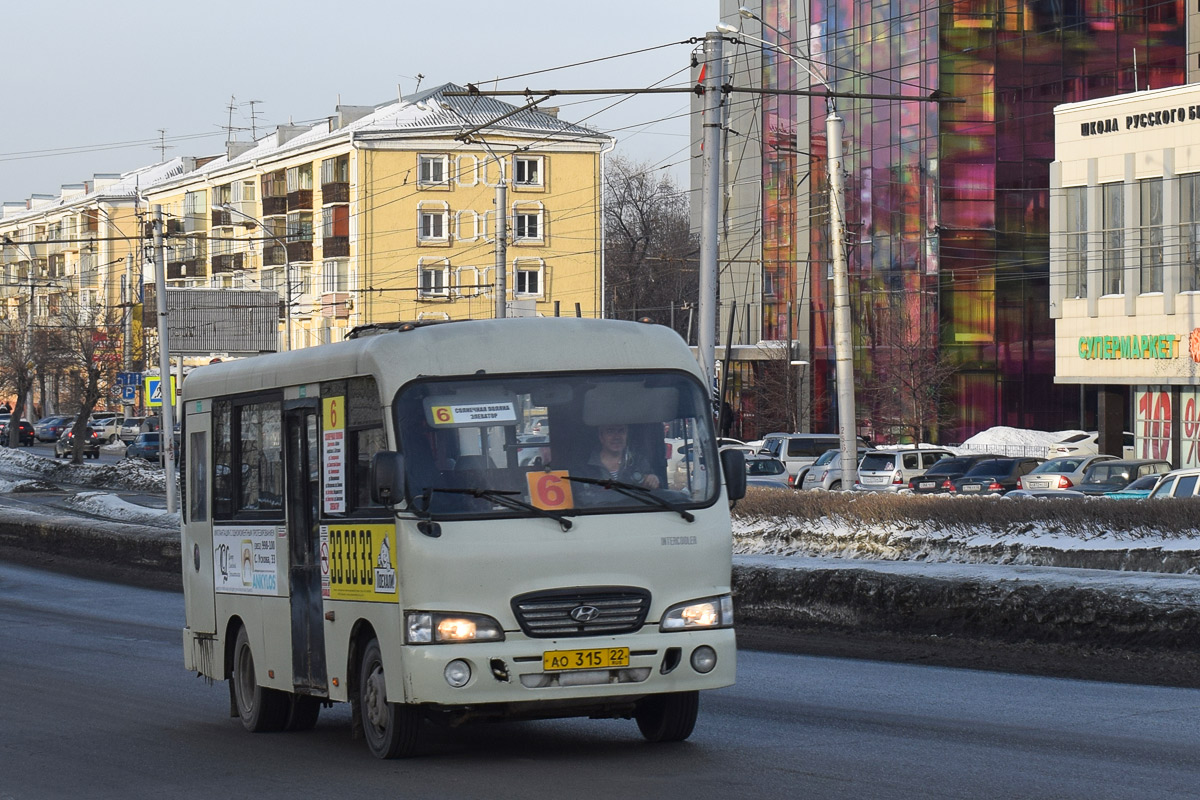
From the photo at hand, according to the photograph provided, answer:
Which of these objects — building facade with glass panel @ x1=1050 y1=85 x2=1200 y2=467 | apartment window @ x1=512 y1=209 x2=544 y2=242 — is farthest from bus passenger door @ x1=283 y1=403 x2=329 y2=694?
apartment window @ x1=512 y1=209 x2=544 y2=242

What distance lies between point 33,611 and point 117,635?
4.33 meters

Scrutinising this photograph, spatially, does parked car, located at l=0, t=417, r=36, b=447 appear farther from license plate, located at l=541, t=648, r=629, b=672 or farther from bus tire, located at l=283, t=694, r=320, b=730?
license plate, located at l=541, t=648, r=629, b=672

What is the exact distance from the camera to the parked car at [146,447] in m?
72.2

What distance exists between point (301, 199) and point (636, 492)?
8275cm

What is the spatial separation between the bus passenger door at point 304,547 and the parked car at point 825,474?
3464 cm

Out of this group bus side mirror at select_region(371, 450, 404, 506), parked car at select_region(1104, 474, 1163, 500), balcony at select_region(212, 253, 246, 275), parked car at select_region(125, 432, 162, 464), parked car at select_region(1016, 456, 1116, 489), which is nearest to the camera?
bus side mirror at select_region(371, 450, 404, 506)

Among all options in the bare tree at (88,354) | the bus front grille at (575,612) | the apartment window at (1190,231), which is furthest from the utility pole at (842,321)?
the bare tree at (88,354)

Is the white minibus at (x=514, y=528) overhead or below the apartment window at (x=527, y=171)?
below

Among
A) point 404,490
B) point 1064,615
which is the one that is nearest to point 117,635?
point 1064,615

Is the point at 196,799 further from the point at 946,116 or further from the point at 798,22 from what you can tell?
the point at 798,22

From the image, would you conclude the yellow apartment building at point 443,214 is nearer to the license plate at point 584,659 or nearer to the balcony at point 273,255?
the balcony at point 273,255

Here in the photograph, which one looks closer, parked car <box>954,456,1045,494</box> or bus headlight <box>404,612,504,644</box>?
bus headlight <box>404,612,504,644</box>

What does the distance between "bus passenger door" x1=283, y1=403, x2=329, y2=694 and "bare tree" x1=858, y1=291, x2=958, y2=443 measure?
5441 cm

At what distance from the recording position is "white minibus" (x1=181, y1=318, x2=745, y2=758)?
363 inches
